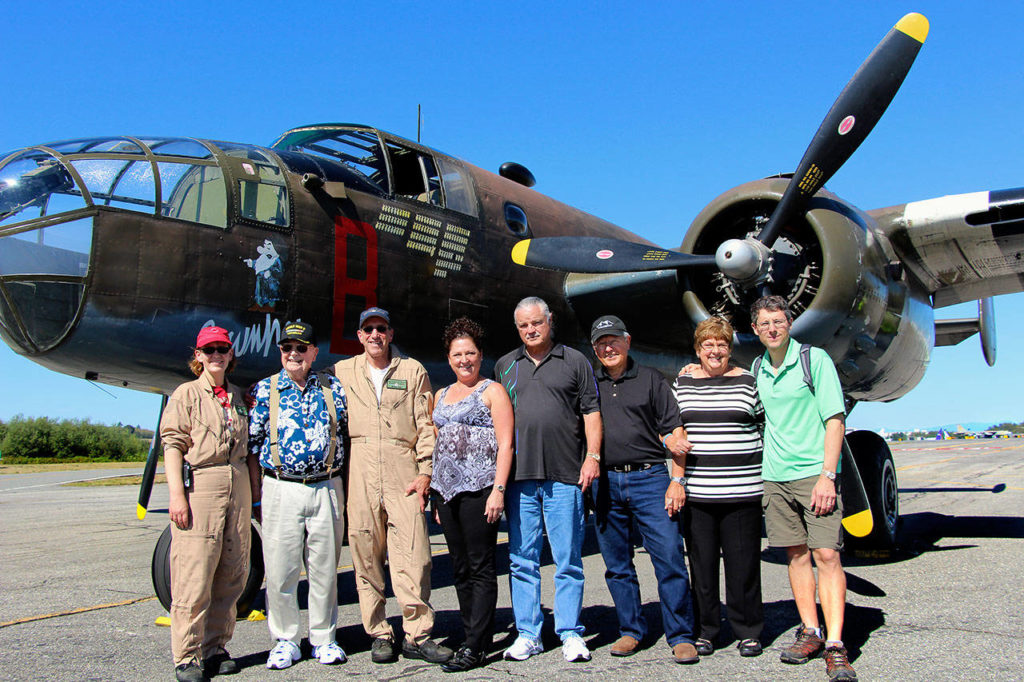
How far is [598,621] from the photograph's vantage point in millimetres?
4875

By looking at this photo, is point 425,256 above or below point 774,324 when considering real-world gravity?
above

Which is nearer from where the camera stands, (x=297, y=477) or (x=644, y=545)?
(x=297, y=477)

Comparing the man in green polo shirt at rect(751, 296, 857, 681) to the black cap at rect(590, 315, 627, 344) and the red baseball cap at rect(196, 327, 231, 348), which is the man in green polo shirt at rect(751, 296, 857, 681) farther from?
the red baseball cap at rect(196, 327, 231, 348)

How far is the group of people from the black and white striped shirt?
1 cm

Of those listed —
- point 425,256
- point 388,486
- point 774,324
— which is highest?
point 425,256

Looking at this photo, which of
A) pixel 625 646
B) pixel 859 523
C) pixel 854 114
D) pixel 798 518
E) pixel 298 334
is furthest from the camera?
pixel 854 114

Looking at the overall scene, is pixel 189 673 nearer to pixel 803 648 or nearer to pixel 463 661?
pixel 463 661

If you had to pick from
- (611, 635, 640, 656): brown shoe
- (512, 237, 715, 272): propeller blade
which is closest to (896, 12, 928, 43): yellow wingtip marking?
(512, 237, 715, 272): propeller blade

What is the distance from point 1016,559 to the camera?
6.98 m

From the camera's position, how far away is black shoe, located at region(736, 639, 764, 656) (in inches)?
158

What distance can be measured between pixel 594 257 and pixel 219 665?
17.5 ft

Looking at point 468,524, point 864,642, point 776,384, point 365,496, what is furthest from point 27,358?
point 864,642

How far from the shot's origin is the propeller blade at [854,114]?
7.50 meters

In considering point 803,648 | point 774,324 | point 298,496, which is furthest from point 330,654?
point 774,324
